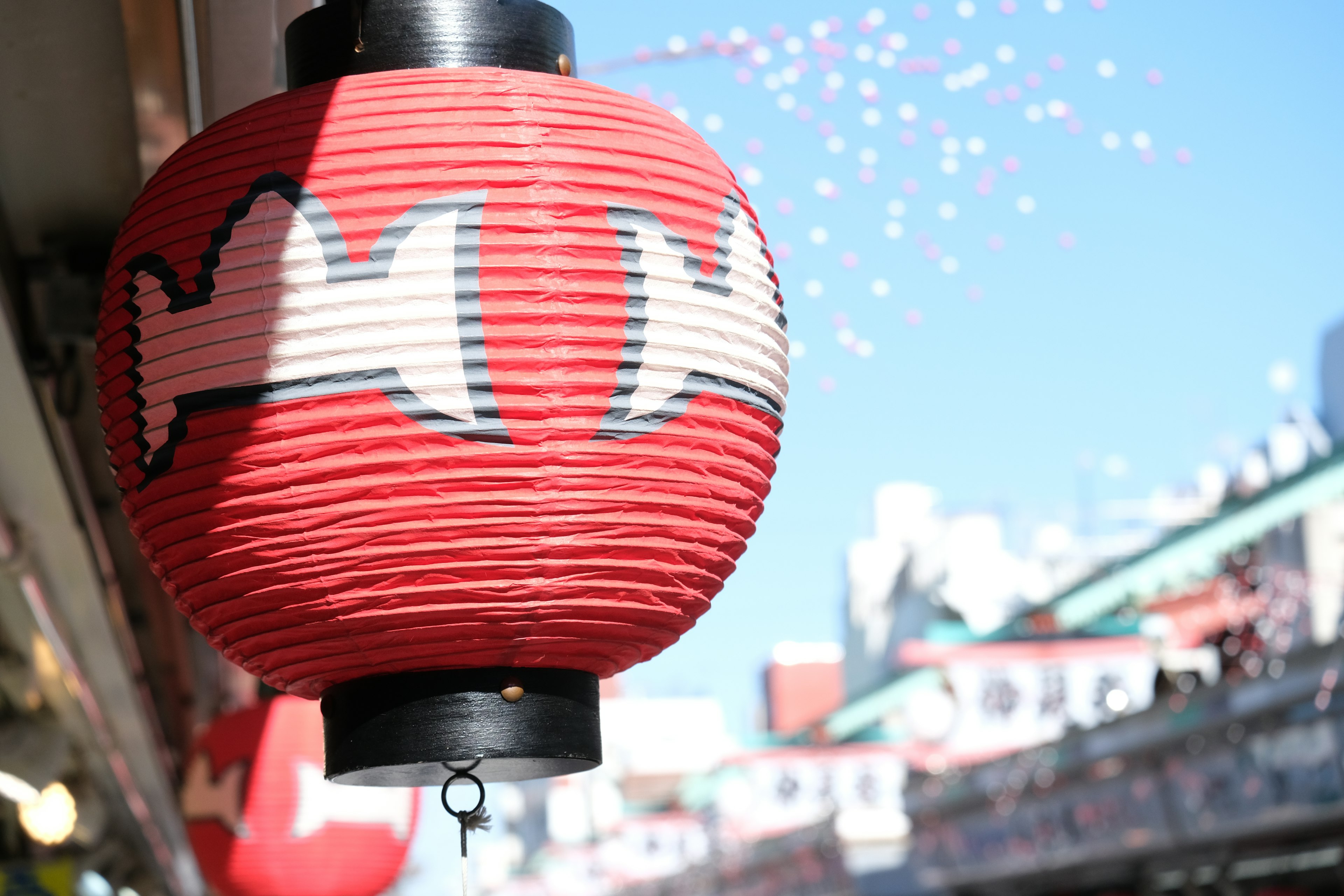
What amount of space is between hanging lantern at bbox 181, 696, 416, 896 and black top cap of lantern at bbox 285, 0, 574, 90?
2764 mm

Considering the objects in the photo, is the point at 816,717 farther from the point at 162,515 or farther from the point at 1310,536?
the point at 162,515

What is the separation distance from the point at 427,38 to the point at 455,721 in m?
0.77

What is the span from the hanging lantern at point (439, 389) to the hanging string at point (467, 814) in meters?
0.02

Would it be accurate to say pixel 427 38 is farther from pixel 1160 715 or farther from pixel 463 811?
pixel 1160 715

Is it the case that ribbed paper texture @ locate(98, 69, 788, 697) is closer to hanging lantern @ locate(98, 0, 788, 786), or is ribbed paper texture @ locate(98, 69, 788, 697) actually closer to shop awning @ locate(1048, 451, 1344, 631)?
hanging lantern @ locate(98, 0, 788, 786)

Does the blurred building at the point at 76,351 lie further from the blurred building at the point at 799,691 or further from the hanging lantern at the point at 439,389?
the blurred building at the point at 799,691

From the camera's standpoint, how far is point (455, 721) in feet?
5.24

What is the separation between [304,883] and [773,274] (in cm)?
303

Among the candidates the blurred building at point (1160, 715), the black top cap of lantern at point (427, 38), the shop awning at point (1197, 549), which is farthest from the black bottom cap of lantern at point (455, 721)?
the shop awning at point (1197, 549)

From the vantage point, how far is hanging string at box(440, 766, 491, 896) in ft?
5.43

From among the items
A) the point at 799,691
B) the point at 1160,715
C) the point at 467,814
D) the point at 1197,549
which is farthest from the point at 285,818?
the point at 799,691

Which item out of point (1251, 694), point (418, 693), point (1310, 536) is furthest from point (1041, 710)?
point (418, 693)

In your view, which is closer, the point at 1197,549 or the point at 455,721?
the point at 455,721

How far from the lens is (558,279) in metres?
1.46
